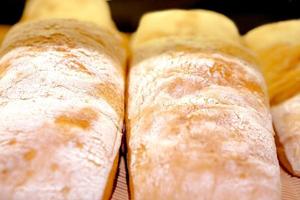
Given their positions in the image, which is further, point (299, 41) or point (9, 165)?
point (299, 41)

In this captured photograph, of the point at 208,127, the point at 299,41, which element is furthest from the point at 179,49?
the point at 299,41

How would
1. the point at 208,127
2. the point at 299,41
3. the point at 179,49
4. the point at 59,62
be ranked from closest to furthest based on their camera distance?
the point at 208,127
the point at 59,62
the point at 179,49
the point at 299,41

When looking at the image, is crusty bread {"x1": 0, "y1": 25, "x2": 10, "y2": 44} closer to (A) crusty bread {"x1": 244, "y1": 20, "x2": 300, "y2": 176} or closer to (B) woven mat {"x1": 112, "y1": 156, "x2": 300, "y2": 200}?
(B) woven mat {"x1": 112, "y1": 156, "x2": 300, "y2": 200}

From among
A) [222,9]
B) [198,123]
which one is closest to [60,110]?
[198,123]

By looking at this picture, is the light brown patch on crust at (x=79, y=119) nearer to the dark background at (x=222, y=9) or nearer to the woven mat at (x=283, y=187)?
the woven mat at (x=283, y=187)

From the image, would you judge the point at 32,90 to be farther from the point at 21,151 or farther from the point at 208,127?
the point at 208,127

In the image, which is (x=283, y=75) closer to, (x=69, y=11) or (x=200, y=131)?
(x=200, y=131)

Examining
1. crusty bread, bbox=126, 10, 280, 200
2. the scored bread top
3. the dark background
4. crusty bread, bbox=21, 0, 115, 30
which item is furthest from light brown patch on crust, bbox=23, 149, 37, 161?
the dark background
